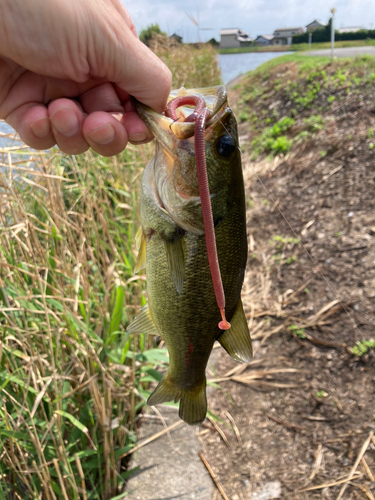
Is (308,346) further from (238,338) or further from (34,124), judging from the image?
(34,124)

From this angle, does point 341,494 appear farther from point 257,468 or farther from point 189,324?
point 189,324

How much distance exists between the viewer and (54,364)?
1.73 m

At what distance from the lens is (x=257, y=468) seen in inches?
95.8

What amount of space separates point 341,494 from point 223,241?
6.31 ft

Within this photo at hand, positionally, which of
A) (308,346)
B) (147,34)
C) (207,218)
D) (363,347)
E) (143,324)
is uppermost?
(147,34)

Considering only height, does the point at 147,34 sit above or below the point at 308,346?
above

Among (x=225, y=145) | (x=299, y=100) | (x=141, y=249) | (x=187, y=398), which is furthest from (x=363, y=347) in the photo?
(x=299, y=100)

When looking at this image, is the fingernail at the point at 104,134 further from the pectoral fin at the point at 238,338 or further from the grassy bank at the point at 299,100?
the grassy bank at the point at 299,100

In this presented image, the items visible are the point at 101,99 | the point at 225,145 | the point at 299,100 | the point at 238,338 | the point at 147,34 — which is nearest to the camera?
the point at 225,145

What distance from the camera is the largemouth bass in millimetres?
1202

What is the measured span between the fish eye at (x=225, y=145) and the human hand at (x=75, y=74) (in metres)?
0.28

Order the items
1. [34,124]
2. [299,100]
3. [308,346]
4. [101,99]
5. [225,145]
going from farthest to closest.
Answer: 1. [299,100]
2. [308,346]
3. [101,99]
4. [34,124]
5. [225,145]

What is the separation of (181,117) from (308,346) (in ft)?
7.92

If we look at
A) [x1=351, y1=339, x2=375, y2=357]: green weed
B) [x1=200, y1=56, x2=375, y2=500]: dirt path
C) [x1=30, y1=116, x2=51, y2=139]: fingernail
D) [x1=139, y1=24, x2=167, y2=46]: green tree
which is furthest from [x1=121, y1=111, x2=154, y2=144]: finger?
[x1=139, y1=24, x2=167, y2=46]: green tree
